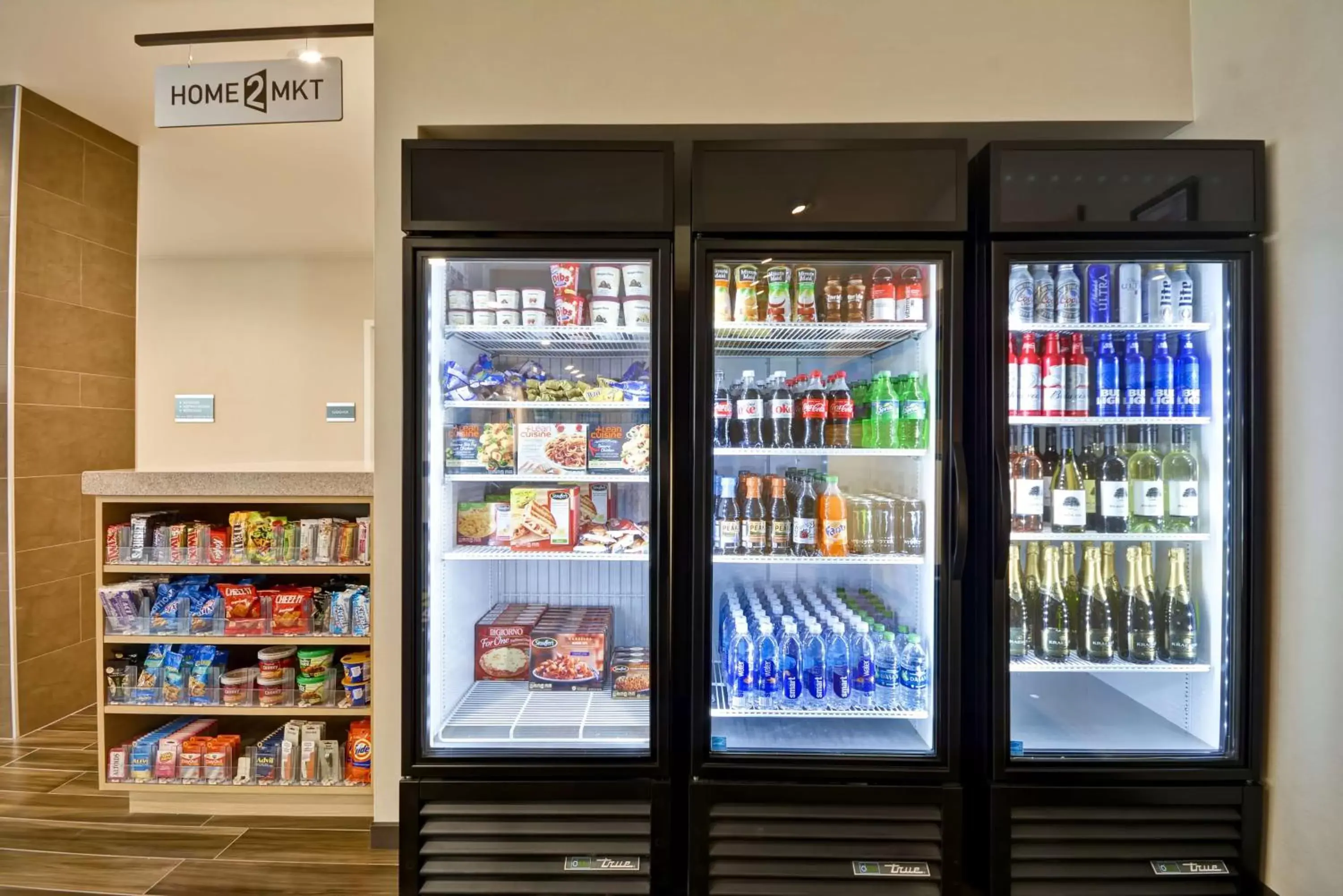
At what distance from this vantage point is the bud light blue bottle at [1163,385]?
6.64 ft

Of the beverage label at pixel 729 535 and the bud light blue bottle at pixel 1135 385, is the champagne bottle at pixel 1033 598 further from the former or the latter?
the beverage label at pixel 729 535

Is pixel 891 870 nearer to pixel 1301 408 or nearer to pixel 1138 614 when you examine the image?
pixel 1138 614

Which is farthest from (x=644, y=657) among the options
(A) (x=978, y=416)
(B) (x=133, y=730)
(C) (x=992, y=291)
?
(B) (x=133, y=730)

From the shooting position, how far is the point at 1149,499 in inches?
81.7

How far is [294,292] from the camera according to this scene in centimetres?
706

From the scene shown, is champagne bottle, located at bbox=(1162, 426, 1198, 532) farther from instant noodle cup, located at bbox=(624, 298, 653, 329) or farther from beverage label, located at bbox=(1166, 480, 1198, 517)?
instant noodle cup, located at bbox=(624, 298, 653, 329)

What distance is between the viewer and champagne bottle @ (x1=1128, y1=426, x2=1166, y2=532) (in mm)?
2074

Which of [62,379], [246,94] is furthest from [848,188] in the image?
[62,379]

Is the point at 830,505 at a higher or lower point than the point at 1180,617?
higher

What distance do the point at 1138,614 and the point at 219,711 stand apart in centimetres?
325

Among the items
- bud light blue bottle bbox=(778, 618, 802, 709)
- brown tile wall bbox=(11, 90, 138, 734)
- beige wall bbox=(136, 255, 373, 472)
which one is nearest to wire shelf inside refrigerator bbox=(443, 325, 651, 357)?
bud light blue bottle bbox=(778, 618, 802, 709)

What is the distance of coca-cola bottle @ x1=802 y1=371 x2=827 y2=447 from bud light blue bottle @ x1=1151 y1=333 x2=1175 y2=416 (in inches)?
38.6

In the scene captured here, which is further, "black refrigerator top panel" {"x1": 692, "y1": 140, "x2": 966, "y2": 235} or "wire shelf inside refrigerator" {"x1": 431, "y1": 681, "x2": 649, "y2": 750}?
"wire shelf inside refrigerator" {"x1": 431, "y1": 681, "x2": 649, "y2": 750}

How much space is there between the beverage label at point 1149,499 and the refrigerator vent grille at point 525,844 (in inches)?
68.9
